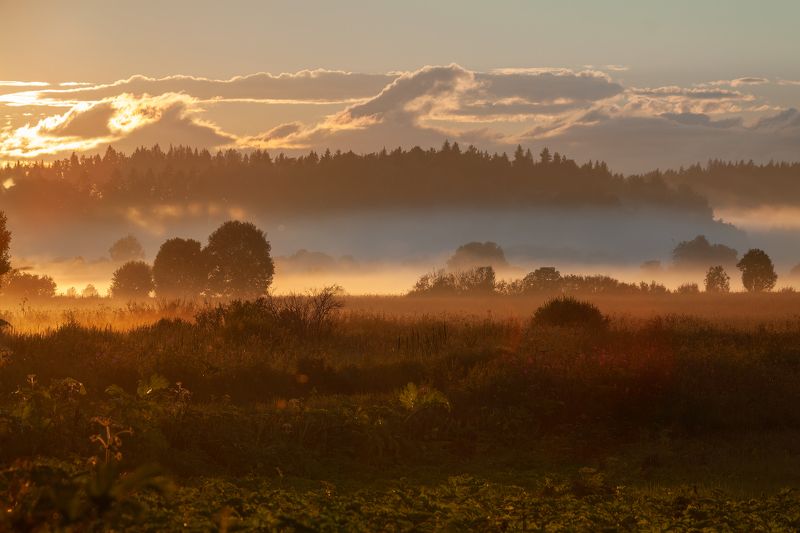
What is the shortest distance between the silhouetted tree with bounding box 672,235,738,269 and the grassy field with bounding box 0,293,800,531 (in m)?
132

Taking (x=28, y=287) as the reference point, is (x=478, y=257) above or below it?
above

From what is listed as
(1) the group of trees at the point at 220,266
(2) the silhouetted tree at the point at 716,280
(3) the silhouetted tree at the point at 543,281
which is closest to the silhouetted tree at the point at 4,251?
(1) the group of trees at the point at 220,266

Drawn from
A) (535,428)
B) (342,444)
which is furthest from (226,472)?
(535,428)

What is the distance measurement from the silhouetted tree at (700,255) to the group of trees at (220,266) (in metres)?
102

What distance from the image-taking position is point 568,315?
3181 centimetres

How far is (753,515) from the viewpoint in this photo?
11.1 m

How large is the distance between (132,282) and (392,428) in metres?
65.8

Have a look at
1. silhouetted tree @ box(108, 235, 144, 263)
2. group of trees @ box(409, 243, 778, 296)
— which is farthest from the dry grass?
silhouetted tree @ box(108, 235, 144, 263)

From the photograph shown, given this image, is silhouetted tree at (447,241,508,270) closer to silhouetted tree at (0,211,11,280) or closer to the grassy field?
silhouetted tree at (0,211,11,280)

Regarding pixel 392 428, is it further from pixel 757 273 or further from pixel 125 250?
pixel 125 250

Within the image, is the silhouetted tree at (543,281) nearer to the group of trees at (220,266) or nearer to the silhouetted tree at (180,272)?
the group of trees at (220,266)

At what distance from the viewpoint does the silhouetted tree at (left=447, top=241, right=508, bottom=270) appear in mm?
137000

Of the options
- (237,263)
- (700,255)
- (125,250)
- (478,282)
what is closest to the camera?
(237,263)

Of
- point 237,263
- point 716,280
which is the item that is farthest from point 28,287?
point 716,280
